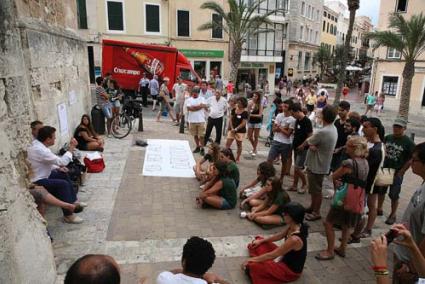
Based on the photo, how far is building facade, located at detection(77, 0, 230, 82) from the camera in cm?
2350

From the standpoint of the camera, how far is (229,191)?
5.44 meters

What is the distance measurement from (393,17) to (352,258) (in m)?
17.5

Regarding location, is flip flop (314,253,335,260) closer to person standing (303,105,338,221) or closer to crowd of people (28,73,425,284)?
crowd of people (28,73,425,284)

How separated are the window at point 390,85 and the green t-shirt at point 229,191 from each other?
74.8 feet

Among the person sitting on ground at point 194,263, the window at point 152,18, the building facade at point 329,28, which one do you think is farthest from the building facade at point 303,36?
the person sitting on ground at point 194,263

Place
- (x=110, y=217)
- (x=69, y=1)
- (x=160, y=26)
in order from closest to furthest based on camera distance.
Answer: (x=110, y=217) → (x=69, y=1) → (x=160, y=26)

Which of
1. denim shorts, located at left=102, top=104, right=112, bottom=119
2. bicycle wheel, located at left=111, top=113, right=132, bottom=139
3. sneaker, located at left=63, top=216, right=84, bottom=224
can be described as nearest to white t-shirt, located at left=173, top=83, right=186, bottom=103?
bicycle wheel, located at left=111, top=113, right=132, bottom=139

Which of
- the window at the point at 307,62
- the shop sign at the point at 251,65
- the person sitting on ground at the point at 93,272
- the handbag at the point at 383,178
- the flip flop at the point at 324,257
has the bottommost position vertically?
the flip flop at the point at 324,257

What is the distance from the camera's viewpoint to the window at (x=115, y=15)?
77.2ft

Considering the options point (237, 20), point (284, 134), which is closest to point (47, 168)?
point (284, 134)

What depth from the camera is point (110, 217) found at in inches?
198

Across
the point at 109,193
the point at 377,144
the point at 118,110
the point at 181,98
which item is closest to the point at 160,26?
the point at 181,98

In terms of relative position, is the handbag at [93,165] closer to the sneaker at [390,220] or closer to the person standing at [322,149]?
the person standing at [322,149]

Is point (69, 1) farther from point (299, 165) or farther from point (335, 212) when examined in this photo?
point (335, 212)
